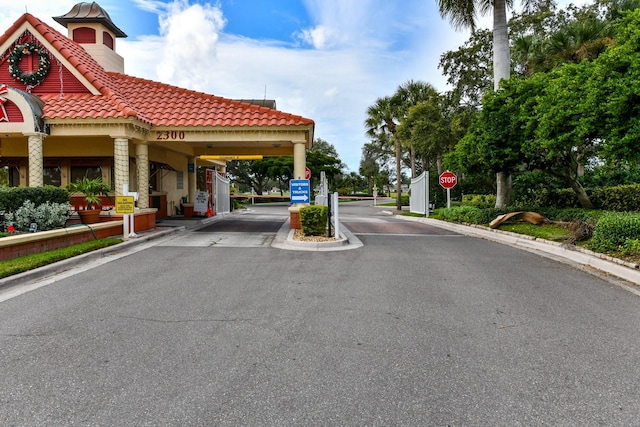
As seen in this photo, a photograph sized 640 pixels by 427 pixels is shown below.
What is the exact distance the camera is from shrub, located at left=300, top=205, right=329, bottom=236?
464 inches

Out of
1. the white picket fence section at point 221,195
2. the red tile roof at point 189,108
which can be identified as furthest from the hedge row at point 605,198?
the white picket fence section at point 221,195

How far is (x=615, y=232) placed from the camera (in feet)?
28.6

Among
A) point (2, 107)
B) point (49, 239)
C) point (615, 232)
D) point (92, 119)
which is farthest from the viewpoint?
point (92, 119)

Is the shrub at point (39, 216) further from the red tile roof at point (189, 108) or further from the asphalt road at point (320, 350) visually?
the red tile roof at point (189, 108)

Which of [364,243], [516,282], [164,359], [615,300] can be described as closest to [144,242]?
[364,243]

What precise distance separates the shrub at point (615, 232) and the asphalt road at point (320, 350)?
1.70 metres

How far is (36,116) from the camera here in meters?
12.5

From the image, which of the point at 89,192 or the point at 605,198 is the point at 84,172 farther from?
the point at 605,198

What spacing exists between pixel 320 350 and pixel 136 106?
558 inches

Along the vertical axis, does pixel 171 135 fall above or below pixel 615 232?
above

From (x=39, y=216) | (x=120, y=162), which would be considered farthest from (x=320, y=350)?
(x=120, y=162)

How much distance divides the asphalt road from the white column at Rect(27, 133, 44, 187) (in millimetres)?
6647

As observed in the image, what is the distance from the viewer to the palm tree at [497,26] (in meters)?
16.7

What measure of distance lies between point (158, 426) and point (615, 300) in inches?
248
